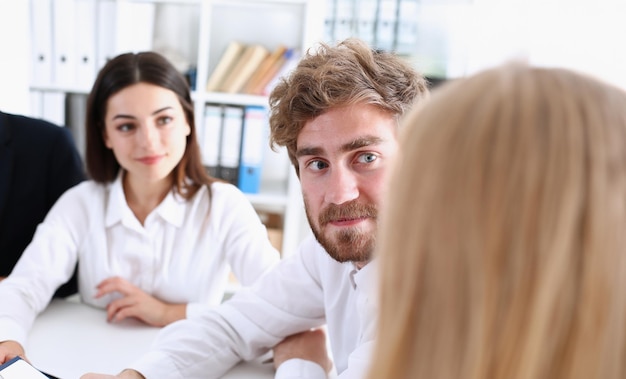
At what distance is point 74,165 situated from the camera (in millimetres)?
1947

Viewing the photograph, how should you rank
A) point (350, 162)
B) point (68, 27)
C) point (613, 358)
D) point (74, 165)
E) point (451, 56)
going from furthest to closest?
1. point (451, 56)
2. point (68, 27)
3. point (74, 165)
4. point (350, 162)
5. point (613, 358)

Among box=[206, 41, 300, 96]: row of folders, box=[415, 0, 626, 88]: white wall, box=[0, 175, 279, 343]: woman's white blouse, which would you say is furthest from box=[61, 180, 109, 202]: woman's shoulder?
box=[415, 0, 626, 88]: white wall

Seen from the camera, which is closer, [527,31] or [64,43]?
[64,43]

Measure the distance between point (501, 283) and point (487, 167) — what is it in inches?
3.6

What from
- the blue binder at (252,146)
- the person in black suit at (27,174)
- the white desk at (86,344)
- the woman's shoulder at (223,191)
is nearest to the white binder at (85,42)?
the blue binder at (252,146)

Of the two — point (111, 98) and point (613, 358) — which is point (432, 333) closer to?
point (613, 358)

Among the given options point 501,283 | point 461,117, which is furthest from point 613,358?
point 461,117

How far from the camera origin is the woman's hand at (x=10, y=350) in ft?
4.07

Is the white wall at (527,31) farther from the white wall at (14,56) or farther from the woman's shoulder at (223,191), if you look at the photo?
the white wall at (14,56)

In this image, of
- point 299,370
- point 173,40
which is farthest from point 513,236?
point 173,40

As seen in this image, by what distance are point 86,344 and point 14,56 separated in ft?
Answer: 5.84

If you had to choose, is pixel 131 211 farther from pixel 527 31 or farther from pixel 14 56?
pixel 527 31

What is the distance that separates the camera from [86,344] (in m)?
1.35

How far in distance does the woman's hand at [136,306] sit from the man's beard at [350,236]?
0.57 metres
